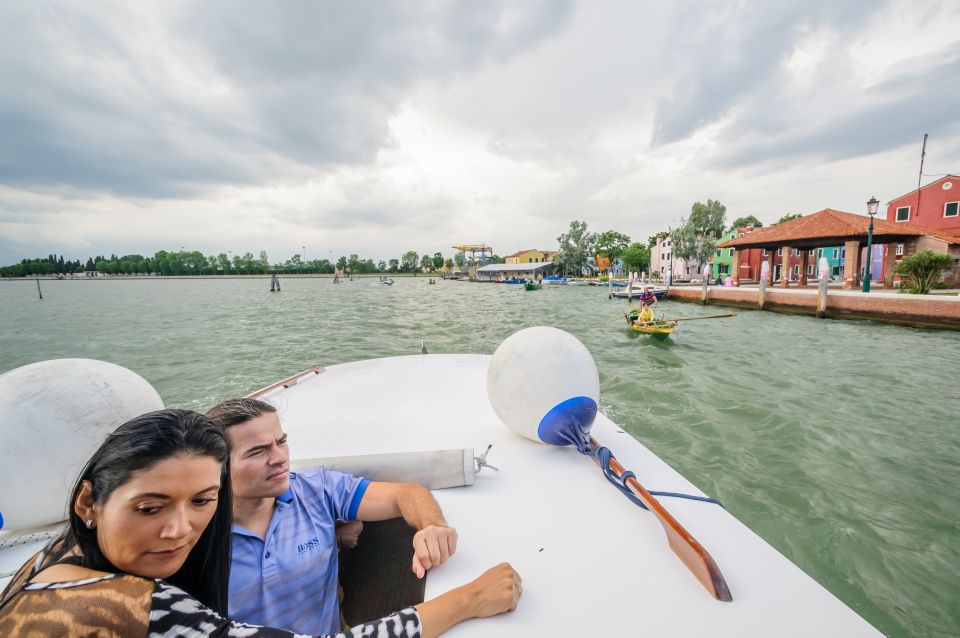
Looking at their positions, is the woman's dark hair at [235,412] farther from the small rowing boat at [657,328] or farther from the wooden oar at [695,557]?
the small rowing boat at [657,328]

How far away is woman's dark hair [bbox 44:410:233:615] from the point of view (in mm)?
826

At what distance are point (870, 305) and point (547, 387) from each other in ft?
57.5

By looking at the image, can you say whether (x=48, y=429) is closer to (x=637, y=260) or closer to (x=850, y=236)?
(x=850, y=236)

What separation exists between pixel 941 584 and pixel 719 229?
1889 inches

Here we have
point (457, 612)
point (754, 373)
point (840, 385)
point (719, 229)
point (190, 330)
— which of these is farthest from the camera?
point (719, 229)

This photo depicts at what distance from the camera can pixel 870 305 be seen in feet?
45.2

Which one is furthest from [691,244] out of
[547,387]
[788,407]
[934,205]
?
[547,387]

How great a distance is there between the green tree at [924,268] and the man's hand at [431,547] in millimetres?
20649

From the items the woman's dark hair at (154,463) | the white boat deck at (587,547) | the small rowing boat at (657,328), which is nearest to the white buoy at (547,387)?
the white boat deck at (587,547)

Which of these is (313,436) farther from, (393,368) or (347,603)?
(393,368)

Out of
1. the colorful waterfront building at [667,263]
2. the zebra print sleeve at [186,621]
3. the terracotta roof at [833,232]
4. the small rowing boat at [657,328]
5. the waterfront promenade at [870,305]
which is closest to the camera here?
the zebra print sleeve at [186,621]

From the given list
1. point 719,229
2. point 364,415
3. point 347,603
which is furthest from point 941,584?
point 719,229

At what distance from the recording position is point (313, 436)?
8.77ft

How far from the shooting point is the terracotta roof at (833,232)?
57.8ft
